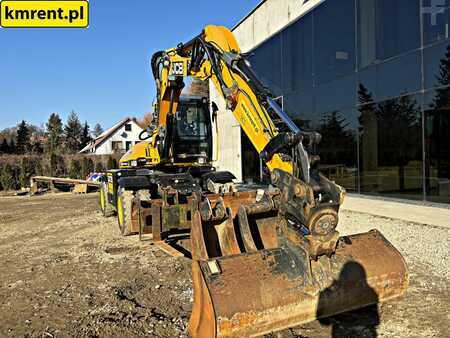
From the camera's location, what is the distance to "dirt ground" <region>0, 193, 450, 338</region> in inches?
133

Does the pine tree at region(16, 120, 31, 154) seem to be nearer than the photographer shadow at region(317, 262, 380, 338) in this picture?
No

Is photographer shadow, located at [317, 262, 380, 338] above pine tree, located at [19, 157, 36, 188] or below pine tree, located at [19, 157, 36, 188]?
below

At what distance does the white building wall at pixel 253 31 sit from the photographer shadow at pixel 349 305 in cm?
816

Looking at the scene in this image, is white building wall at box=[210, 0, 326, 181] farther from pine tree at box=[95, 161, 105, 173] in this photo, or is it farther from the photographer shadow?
pine tree at box=[95, 161, 105, 173]

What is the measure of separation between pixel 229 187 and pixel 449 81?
5611 mm

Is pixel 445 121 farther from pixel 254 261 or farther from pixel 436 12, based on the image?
pixel 254 261

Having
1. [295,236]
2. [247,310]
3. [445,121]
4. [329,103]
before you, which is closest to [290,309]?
[247,310]

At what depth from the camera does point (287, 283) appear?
126 inches

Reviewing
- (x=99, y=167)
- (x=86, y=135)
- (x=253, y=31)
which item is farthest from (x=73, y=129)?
(x=253, y=31)

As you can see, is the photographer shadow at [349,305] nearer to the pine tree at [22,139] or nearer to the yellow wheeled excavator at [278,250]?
the yellow wheeled excavator at [278,250]

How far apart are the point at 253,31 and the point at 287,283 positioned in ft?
50.8

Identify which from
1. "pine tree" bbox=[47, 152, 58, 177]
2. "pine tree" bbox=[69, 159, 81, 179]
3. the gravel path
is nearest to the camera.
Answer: the gravel path

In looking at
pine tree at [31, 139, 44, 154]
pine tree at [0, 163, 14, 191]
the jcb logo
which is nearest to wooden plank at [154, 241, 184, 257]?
the jcb logo

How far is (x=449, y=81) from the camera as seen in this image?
332 inches
